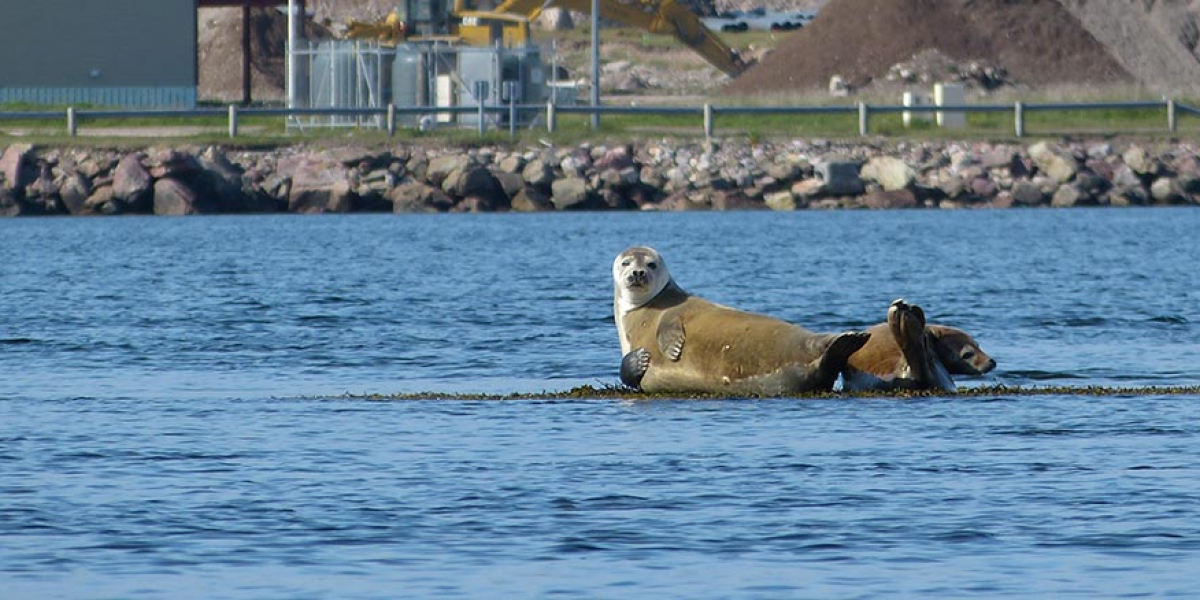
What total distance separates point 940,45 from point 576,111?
911 inches

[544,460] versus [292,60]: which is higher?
[292,60]

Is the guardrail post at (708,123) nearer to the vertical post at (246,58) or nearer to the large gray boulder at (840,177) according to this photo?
the large gray boulder at (840,177)

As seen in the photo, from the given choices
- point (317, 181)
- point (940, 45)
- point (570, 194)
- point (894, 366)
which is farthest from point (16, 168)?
point (940, 45)

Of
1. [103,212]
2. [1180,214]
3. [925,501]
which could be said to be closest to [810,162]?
[1180,214]

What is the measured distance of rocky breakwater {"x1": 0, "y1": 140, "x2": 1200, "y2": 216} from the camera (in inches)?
1746

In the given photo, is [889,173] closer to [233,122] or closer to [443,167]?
[443,167]

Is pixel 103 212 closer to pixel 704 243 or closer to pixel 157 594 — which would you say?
pixel 704 243

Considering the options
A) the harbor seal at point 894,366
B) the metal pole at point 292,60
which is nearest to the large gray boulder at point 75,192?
the metal pole at point 292,60

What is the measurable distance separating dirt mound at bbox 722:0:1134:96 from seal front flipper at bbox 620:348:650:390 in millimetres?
51303

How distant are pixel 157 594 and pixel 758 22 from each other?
97520 millimetres

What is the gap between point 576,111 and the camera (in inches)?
1877

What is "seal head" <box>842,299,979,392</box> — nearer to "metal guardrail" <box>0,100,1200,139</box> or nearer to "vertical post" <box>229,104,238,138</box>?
"metal guardrail" <box>0,100,1200,139</box>

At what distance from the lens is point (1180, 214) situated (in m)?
43.4

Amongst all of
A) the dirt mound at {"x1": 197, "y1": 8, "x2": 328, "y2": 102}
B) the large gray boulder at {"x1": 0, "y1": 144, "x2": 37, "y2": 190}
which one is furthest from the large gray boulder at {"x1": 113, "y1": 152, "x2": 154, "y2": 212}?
the dirt mound at {"x1": 197, "y1": 8, "x2": 328, "y2": 102}
